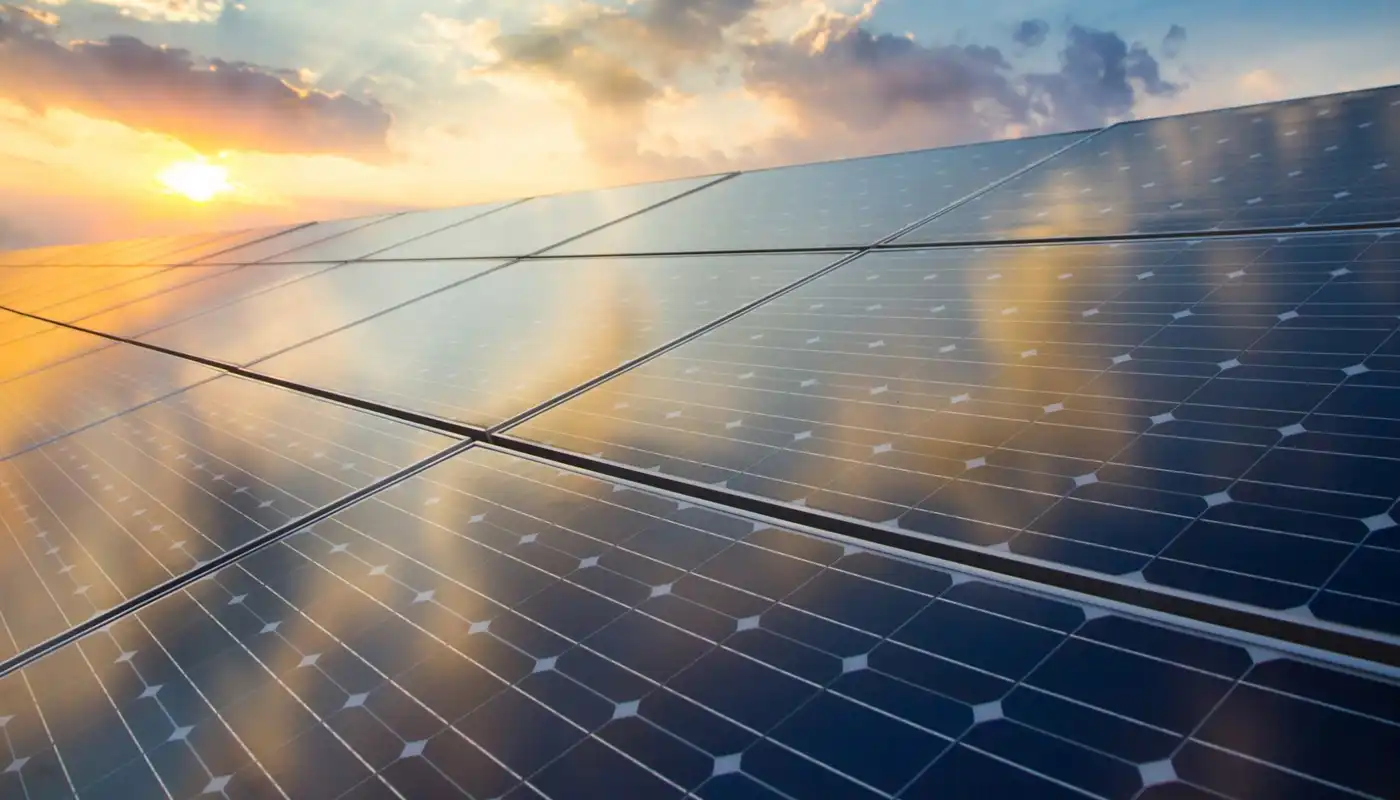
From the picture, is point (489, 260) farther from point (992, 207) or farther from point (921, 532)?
point (921, 532)

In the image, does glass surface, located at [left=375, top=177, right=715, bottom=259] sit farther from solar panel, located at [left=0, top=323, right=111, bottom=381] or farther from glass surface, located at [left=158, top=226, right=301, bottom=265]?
glass surface, located at [left=158, top=226, right=301, bottom=265]

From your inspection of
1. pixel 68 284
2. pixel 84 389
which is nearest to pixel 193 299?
pixel 84 389

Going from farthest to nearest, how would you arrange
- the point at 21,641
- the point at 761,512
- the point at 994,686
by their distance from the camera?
the point at 21,641 → the point at 761,512 → the point at 994,686

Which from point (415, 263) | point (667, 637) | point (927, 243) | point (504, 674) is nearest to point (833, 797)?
point (667, 637)

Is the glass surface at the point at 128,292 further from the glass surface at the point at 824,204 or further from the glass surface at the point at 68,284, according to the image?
the glass surface at the point at 824,204

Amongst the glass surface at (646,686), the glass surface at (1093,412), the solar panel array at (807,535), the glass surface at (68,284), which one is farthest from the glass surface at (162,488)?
the glass surface at (68,284)

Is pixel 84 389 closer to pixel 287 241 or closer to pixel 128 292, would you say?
pixel 128 292
